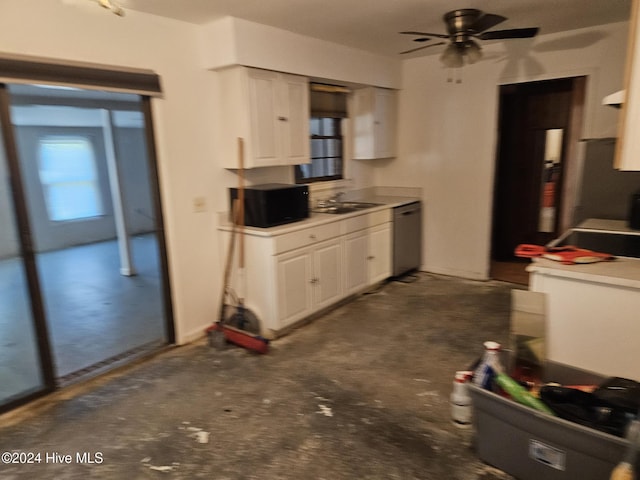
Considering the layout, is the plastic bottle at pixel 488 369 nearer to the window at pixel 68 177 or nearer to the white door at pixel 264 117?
the white door at pixel 264 117

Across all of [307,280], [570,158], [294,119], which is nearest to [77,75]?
[294,119]

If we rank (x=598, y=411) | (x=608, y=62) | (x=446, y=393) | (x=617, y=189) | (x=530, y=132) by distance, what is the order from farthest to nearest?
(x=530, y=132), (x=608, y=62), (x=617, y=189), (x=446, y=393), (x=598, y=411)

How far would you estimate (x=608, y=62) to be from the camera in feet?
12.1

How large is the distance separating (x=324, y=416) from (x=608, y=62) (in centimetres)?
384

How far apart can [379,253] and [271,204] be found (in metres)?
1.58

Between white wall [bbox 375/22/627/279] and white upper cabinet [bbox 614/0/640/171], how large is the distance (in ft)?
7.78

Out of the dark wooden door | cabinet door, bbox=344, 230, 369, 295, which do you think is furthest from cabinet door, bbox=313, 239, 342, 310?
the dark wooden door

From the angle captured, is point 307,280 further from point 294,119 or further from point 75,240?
point 75,240

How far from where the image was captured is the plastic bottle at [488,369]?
1.96 metres

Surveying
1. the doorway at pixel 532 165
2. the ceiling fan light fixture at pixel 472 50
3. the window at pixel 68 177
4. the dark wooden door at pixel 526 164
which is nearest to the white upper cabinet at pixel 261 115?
the ceiling fan light fixture at pixel 472 50

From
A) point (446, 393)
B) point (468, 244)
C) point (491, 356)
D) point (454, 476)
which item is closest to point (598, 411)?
point (491, 356)

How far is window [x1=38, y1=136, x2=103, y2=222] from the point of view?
591 centimetres

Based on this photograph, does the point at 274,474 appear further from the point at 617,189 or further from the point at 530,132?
the point at 530,132

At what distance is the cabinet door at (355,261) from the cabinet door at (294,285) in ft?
1.73
